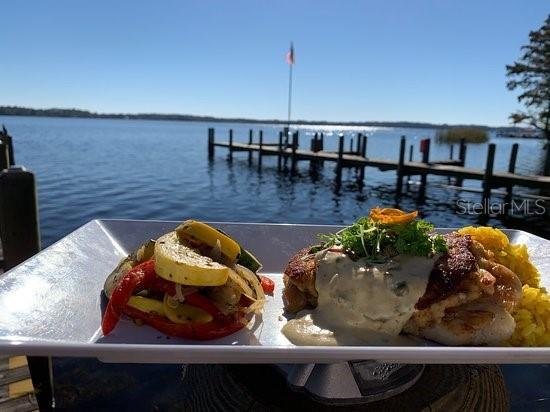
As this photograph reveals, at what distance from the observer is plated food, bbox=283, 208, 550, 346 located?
10.5ft

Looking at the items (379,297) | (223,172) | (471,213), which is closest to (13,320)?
(379,297)

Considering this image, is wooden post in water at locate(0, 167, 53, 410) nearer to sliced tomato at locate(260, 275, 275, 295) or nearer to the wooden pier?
sliced tomato at locate(260, 275, 275, 295)

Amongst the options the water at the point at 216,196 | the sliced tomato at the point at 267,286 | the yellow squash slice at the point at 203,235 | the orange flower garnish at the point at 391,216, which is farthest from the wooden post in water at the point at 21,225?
the water at the point at 216,196

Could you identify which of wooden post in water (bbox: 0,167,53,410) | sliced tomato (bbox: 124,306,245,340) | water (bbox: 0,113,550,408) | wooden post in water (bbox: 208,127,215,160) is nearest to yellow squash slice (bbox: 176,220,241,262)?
sliced tomato (bbox: 124,306,245,340)

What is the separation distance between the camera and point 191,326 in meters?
2.99

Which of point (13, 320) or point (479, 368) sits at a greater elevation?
point (13, 320)

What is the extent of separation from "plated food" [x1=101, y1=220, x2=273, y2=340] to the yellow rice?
6.41 feet

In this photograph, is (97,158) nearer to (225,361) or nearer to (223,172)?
(223,172)

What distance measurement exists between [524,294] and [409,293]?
1.05 metres

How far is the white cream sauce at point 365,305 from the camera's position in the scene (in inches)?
126

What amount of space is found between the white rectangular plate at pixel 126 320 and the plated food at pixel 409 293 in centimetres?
31

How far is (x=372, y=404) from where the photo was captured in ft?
9.51

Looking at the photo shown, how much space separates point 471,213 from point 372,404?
81.1 feet

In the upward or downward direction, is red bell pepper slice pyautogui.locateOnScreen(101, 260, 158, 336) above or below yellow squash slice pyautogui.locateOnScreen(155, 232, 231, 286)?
below
